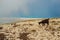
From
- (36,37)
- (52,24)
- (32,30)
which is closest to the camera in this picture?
(36,37)

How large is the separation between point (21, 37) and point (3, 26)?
5.86 ft

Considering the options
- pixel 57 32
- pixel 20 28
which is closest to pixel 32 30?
pixel 20 28

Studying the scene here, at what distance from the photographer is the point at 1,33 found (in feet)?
35.6

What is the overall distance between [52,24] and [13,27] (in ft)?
8.89

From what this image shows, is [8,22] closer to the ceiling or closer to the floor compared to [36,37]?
closer to the ceiling

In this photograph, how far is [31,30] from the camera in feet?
36.7

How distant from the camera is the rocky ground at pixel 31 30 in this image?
34.3ft

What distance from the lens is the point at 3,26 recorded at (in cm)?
1159

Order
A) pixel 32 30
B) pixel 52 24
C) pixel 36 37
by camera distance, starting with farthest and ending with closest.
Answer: pixel 52 24
pixel 32 30
pixel 36 37

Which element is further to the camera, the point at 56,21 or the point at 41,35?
the point at 56,21

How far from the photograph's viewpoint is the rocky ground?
1047 cm

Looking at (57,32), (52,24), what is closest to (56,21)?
(52,24)

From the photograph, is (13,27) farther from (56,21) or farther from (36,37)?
(56,21)

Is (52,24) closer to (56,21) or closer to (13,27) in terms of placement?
(56,21)
